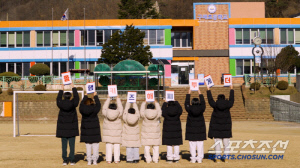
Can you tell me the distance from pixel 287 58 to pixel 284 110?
1584cm

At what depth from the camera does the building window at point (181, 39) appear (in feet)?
→ 173

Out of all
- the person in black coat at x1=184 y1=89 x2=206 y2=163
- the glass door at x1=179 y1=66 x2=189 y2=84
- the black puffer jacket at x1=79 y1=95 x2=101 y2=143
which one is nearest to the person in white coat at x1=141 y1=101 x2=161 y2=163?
the person in black coat at x1=184 y1=89 x2=206 y2=163

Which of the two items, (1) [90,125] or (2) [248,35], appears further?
(2) [248,35]

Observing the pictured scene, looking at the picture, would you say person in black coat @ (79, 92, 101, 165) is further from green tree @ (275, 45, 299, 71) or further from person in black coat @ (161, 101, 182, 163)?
green tree @ (275, 45, 299, 71)

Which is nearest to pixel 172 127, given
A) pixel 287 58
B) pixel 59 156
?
pixel 59 156

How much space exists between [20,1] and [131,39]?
5046 inches

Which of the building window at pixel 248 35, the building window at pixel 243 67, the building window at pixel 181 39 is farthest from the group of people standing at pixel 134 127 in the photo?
the building window at pixel 181 39

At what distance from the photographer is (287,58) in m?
46.1

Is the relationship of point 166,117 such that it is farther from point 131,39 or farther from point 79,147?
point 131,39

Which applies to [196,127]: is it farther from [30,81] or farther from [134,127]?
[30,81]

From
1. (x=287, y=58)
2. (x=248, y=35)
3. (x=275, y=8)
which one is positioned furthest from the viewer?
(x=275, y=8)

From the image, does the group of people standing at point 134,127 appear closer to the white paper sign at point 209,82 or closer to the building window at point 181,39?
the white paper sign at point 209,82

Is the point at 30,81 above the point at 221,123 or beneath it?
above

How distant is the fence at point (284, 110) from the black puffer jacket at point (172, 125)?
1906 centimetres
